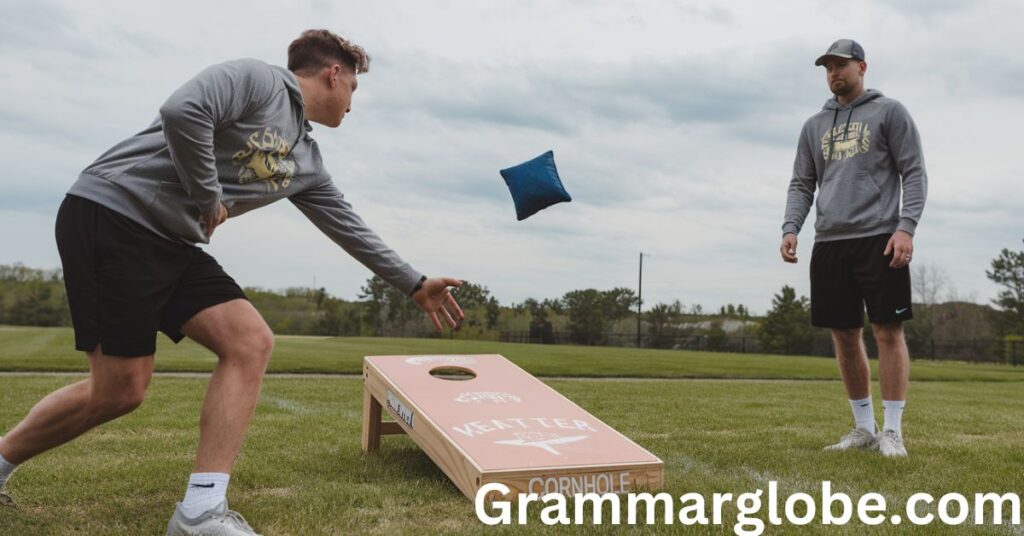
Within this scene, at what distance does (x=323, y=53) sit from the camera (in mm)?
3094

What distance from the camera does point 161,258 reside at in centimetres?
278

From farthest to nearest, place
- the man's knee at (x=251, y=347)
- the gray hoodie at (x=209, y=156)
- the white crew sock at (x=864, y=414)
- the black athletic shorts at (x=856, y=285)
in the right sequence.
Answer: the white crew sock at (x=864, y=414) < the black athletic shorts at (x=856, y=285) < the man's knee at (x=251, y=347) < the gray hoodie at (x=209, y=156)

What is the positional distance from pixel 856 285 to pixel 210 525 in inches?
152

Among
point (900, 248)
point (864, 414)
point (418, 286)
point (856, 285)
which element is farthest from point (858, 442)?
point (418, 286)

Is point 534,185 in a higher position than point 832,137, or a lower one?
lower

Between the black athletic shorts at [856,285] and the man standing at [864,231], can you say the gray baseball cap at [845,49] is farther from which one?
the black athletic shorts at [856,285]

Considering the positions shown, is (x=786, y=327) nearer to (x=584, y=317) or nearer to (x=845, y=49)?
(x=584, y=317)

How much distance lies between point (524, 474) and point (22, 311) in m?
67.1

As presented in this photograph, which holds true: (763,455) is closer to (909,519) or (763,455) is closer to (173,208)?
(909,519)

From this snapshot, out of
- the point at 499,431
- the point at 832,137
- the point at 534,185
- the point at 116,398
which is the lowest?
the point at 499,431

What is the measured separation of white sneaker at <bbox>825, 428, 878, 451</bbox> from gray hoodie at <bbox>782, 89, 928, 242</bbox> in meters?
1.20

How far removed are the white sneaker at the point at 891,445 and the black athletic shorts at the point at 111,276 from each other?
3884 millimetres

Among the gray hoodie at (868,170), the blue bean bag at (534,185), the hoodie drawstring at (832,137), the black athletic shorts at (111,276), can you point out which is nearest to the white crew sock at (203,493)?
the black athletic shorts at (111,276)

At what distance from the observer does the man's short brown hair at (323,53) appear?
3078mm
